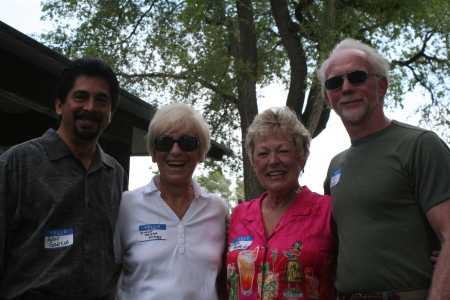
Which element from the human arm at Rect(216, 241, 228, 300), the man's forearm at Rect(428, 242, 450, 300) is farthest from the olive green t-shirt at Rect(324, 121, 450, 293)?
the human arm at Rect(216, 241, 228, 300)

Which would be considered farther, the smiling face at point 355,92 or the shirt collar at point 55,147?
the smiling face at point 355,92

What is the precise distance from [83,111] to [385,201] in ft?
5.67

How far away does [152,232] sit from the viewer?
121 inches

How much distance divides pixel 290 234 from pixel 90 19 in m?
11.8

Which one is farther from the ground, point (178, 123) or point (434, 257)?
point (178, 123)

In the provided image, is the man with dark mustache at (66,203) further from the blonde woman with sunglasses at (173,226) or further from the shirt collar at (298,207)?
the shirt collar at (298,207)

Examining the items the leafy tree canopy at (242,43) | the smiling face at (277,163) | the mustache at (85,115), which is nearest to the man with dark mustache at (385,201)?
the smiling face at (277,163)

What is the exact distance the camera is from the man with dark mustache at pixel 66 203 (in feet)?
8.37

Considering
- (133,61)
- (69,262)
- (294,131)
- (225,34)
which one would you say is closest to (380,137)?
(294,131)

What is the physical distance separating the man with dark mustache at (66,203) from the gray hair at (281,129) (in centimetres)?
93

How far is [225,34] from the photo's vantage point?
1265 cm

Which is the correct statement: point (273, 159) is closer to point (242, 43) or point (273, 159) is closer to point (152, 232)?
point (152, 232)

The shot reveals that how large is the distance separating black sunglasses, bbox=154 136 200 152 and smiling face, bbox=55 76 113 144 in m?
0.42

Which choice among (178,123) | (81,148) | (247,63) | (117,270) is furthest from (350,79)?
(247,63)
